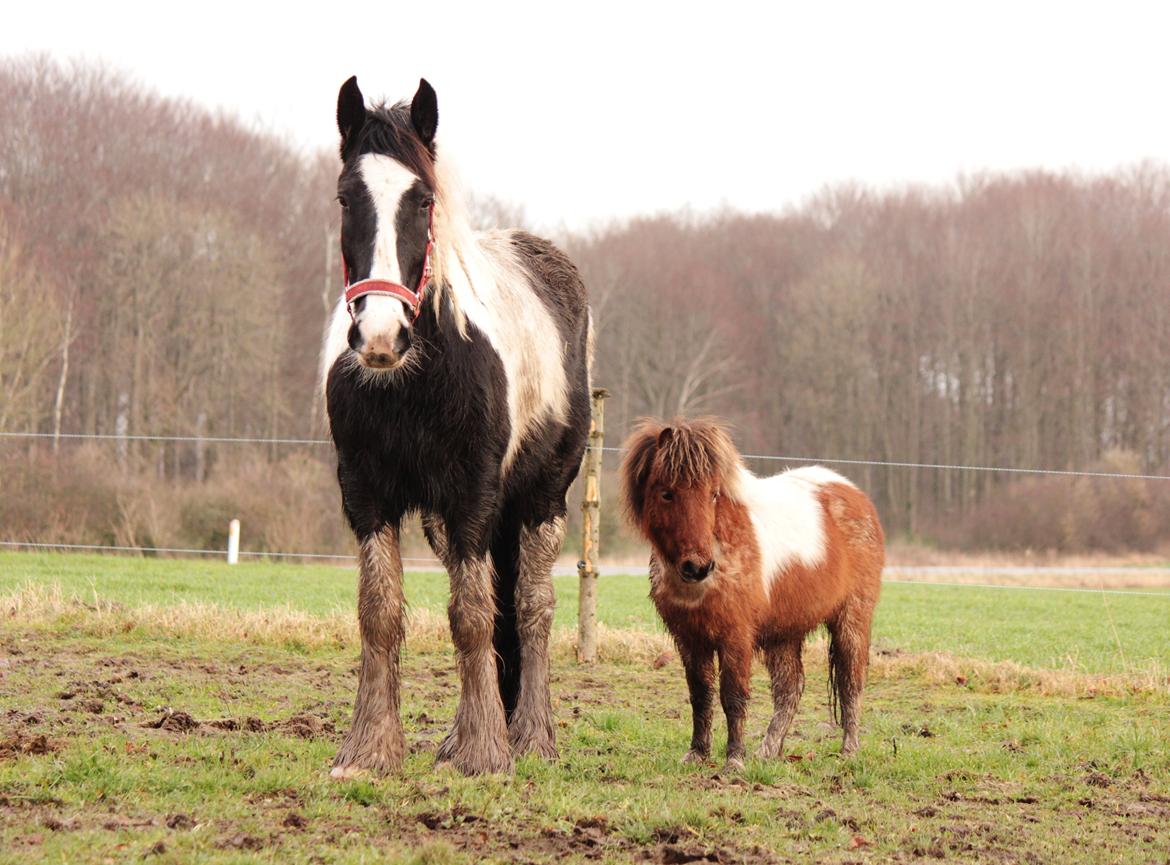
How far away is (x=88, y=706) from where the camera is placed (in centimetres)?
630

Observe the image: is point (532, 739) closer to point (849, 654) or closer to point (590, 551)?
point (849, 654)

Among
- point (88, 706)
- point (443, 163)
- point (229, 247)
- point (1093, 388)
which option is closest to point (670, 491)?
point (443, 163)

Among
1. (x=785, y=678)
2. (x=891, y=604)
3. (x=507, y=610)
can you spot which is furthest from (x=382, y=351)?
(x=891, y=604)

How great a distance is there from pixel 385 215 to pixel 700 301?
43.7 meters

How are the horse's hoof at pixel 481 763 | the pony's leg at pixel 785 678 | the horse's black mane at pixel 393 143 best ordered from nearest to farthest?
the horse's black mane at pixel 393 143 → the horse's hoof at pixel 481 763 → the pony's leg at pixel 785 678

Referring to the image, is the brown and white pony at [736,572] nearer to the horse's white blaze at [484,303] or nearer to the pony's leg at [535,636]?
the pony's leg at [535,636]

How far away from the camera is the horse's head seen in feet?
14.2

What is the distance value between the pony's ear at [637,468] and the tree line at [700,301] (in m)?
23.8

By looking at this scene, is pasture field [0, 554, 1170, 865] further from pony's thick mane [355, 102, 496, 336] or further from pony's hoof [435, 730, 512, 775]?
pony's thick mane [355, 102, 496, 336]

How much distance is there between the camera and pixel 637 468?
590 centimetres

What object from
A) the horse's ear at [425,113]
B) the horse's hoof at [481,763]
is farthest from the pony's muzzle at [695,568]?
the horse's ear at [425,113]

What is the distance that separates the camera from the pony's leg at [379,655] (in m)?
4.98

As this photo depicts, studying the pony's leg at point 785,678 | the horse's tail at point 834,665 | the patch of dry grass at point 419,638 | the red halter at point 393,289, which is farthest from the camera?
the patch of dry grass at point 419,638

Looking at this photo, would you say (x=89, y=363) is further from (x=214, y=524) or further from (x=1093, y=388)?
(x=1093, y=388)
